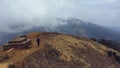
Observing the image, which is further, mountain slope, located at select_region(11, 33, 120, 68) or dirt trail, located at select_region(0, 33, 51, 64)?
mountain slope, located at select_region(11, 33, 120, 68)

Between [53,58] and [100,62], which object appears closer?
[53,58]

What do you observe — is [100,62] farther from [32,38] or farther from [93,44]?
[32,38]

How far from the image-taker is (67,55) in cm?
8344

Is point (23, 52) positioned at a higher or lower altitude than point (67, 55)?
higher

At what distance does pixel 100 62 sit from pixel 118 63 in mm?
6109

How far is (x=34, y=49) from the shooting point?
82.2m

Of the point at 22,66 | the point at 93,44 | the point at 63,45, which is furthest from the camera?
the point at 93,44

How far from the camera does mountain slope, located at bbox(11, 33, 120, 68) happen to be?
78850 mm

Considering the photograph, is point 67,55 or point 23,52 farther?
point 67,55

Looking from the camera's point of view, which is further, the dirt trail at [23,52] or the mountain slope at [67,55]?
the mountain slope at [67,55]

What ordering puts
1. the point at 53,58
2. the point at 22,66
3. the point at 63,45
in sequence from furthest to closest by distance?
the point at 63,45 < the point at 53,58 < the point at 22,66

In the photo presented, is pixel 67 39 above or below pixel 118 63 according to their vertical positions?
above

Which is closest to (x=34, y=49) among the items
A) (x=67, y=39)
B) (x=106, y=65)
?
(x=67, y=39)

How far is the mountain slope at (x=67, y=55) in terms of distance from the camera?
259ft
